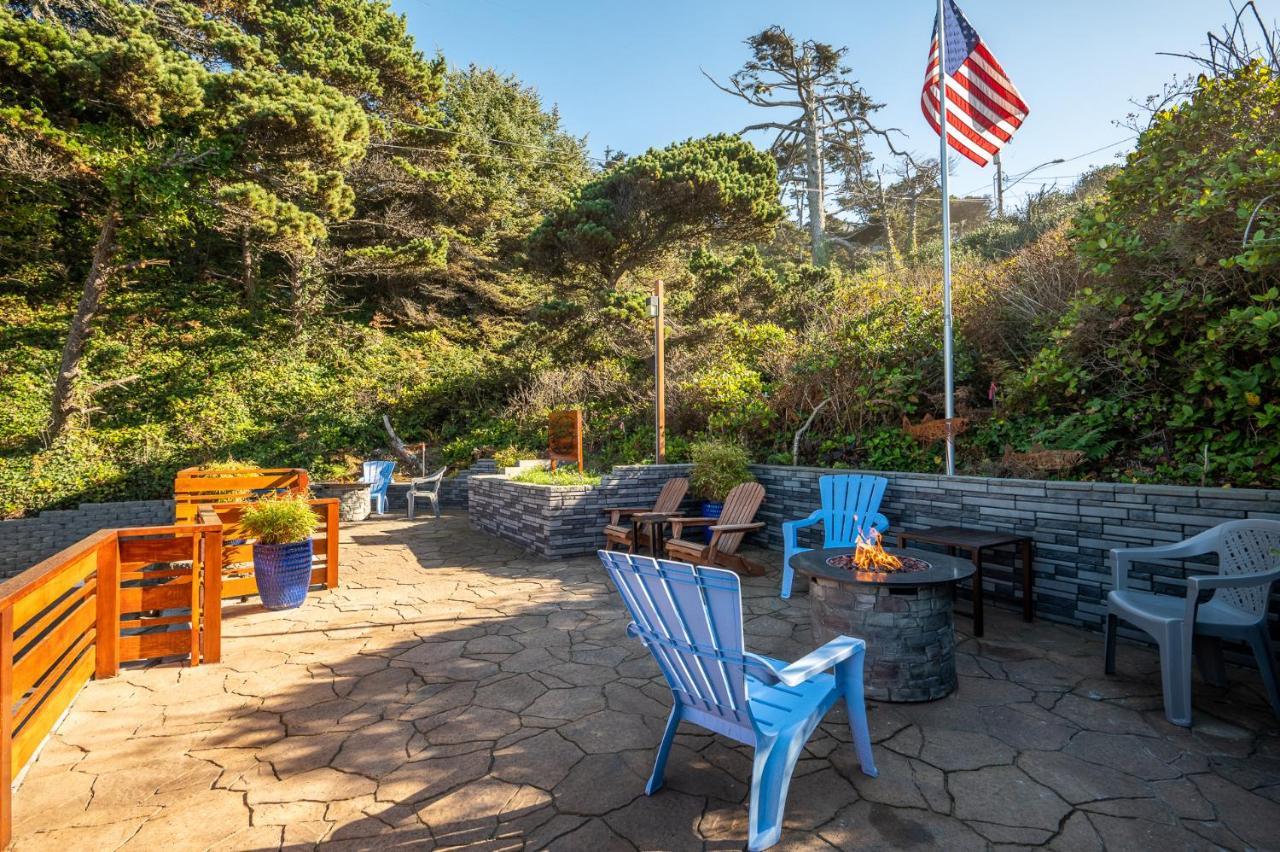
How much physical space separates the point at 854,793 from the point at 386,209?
1679 cm

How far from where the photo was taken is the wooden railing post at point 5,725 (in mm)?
1910

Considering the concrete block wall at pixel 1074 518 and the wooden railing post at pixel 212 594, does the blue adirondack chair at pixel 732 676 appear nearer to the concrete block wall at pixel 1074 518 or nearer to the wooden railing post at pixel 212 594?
the concrete block wall at pixel 1074 518

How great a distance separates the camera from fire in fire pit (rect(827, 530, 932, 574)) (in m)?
3.01

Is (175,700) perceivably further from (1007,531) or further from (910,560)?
(1007,531)

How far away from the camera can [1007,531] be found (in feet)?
14.0

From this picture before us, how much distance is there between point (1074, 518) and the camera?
153 inches

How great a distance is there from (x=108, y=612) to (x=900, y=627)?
4.12 metres

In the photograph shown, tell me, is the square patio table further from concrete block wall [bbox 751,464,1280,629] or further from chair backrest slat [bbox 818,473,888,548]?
chair backrest slat [bbox 818,473,888,548]

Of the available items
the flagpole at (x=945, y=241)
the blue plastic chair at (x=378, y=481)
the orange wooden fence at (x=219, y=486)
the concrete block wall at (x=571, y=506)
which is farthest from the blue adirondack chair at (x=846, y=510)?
the blue plastic chair at (x=378, y=481)

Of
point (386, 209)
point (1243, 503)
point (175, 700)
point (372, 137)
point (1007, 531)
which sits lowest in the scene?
point (175, 700)

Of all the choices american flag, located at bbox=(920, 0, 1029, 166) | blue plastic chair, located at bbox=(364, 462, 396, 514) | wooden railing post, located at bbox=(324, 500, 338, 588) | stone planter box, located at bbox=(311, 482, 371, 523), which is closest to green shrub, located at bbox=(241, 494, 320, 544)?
wooden railing post, located at bbox=(324, 500, 338, 588)

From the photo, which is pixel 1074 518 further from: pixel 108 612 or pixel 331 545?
pixel 108 612

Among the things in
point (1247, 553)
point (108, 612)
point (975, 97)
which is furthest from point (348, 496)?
point (1247, 553)

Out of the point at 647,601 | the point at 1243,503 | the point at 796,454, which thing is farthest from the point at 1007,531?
the point at 647,601
